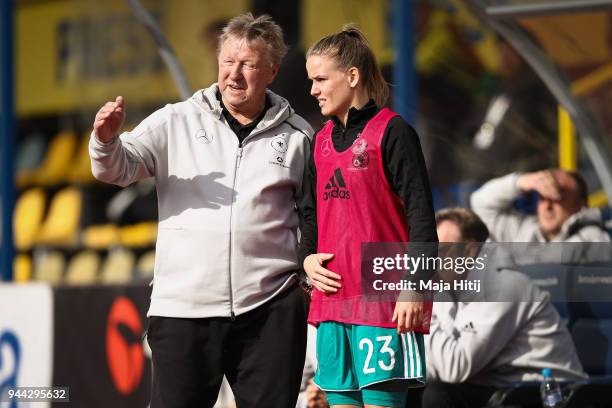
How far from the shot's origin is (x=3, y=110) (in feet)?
27.5

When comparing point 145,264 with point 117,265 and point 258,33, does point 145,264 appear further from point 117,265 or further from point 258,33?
point 258,33

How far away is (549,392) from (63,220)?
29.8ft

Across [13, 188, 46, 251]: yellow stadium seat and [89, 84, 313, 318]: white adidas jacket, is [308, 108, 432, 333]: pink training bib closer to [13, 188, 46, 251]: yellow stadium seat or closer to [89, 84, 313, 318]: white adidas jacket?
[89, 84, 313, 318]: white adidas jacket

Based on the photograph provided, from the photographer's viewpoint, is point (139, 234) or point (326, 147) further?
point (139, 234)

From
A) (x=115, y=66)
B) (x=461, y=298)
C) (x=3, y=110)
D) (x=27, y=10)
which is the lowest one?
(x=461, y=298)

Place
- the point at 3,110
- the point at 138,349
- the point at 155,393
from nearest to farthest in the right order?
the point at 155,393, the point at 138,349, the point at 3,110

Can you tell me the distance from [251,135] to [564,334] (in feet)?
5.48

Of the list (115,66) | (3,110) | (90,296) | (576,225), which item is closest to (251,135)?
(576,225)

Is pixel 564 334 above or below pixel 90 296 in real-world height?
below

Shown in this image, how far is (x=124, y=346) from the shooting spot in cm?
662

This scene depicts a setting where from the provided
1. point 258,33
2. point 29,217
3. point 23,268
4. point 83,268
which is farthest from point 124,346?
point 29,217

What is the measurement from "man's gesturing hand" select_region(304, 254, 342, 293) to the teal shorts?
110 mm

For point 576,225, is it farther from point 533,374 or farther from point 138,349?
point 138,349

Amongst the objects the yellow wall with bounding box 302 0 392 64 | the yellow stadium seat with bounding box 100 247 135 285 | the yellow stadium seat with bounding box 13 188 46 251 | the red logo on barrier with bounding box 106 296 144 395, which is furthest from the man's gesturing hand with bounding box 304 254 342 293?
the yellow stadium seat with bounding box 13 188 46 251
